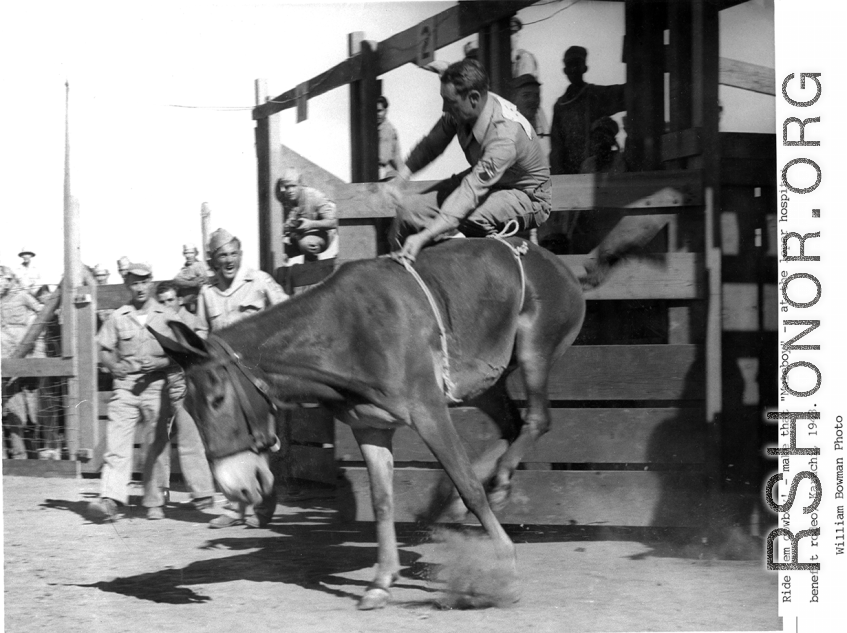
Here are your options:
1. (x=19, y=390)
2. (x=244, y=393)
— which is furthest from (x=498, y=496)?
(x=19, y=390)

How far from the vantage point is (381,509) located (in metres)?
4.51

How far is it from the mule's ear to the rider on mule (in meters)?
1.14

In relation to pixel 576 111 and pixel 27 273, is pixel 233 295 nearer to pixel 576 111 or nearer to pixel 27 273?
pixel 27 273

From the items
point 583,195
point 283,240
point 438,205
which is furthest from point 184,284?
point 583,195

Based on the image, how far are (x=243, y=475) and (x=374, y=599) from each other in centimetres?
86

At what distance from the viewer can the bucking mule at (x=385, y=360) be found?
13.5ft

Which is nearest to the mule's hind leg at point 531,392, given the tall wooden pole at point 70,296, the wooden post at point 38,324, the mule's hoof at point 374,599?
the mule's hoof at point 374,599

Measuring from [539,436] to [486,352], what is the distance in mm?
644

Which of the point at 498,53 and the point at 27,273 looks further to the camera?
the point at 27,273

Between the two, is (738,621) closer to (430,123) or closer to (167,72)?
(430,123)

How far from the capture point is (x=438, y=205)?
201 inches

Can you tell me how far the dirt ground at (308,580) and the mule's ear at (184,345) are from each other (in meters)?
1.21

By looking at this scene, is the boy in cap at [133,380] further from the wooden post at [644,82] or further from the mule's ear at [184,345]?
the wooden post at [644,82]

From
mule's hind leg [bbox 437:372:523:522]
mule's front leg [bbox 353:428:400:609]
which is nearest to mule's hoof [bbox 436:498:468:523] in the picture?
mule's hind leg [bbox 437:372:523:522]
